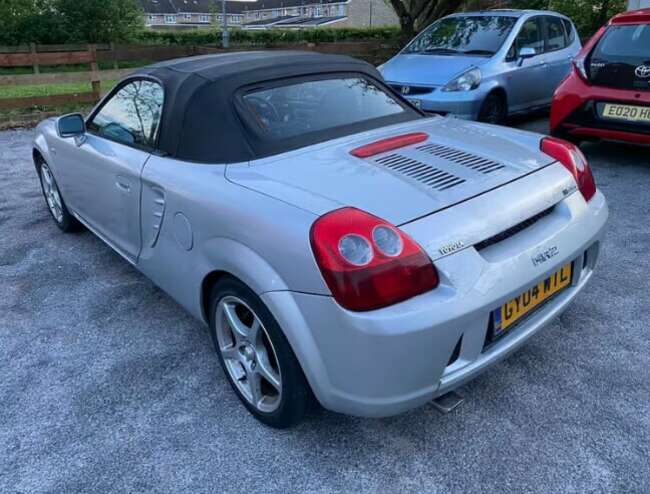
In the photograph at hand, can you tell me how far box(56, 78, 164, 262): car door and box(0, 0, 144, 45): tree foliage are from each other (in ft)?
75.6

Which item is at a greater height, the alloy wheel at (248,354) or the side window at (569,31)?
the side window at (569,31)

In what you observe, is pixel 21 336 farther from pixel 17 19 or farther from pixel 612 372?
pixel 17 19

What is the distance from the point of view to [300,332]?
189cm

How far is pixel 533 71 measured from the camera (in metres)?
6.96

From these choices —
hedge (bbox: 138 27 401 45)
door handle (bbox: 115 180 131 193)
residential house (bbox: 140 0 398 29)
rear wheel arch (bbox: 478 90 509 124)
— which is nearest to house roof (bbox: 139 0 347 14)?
residential house (bbox: 140 0 398 29)

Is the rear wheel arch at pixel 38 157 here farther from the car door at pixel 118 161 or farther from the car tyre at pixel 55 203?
the car door at pixel 118 161

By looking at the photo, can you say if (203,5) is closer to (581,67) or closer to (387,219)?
(581,67)

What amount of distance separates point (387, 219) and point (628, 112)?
4.14 metres

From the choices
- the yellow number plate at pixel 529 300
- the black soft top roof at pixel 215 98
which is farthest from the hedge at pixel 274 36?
the yellow number plate at pixel 529 300

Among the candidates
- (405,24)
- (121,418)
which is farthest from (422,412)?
(405,24)

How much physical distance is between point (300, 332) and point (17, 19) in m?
26.1

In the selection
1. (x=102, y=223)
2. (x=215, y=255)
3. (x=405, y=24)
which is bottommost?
(x=102, y=223)

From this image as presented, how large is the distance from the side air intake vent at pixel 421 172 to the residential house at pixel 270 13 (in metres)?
50.0

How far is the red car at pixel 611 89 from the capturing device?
4.90 metres
